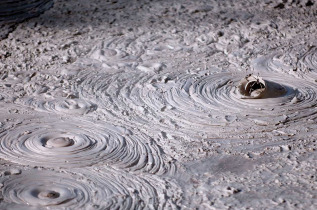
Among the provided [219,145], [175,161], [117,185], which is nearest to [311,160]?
[219,145]

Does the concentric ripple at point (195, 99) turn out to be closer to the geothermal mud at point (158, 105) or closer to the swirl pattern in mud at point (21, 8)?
the geothermal mud at point (158, 105)

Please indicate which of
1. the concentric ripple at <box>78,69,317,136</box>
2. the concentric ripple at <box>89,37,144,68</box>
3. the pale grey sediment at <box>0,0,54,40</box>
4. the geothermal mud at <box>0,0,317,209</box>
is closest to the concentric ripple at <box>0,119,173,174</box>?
the geothermal mud at <box>0,0,317,209</box>

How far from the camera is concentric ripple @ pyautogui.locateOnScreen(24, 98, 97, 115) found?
1707mm

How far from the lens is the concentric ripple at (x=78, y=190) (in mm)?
1299

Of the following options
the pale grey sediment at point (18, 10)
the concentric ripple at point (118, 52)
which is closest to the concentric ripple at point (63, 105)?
the concentric ripple at point (118, 52)

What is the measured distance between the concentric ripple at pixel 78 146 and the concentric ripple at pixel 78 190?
0.15 ft

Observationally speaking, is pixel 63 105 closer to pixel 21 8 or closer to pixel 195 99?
pixel 195 99

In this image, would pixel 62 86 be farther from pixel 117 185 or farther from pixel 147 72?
pixel 117 185

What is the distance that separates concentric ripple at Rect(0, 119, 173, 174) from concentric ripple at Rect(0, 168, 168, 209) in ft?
0.15

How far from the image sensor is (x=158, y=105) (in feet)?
5.73

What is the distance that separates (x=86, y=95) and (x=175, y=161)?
448 mm

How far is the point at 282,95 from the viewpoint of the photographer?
70.3 inches

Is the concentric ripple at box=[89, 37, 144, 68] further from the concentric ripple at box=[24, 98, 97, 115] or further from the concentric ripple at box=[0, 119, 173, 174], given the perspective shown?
the concentric ripple at box=[0, 119, 173, 174]

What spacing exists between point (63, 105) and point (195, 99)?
1.36 feet
